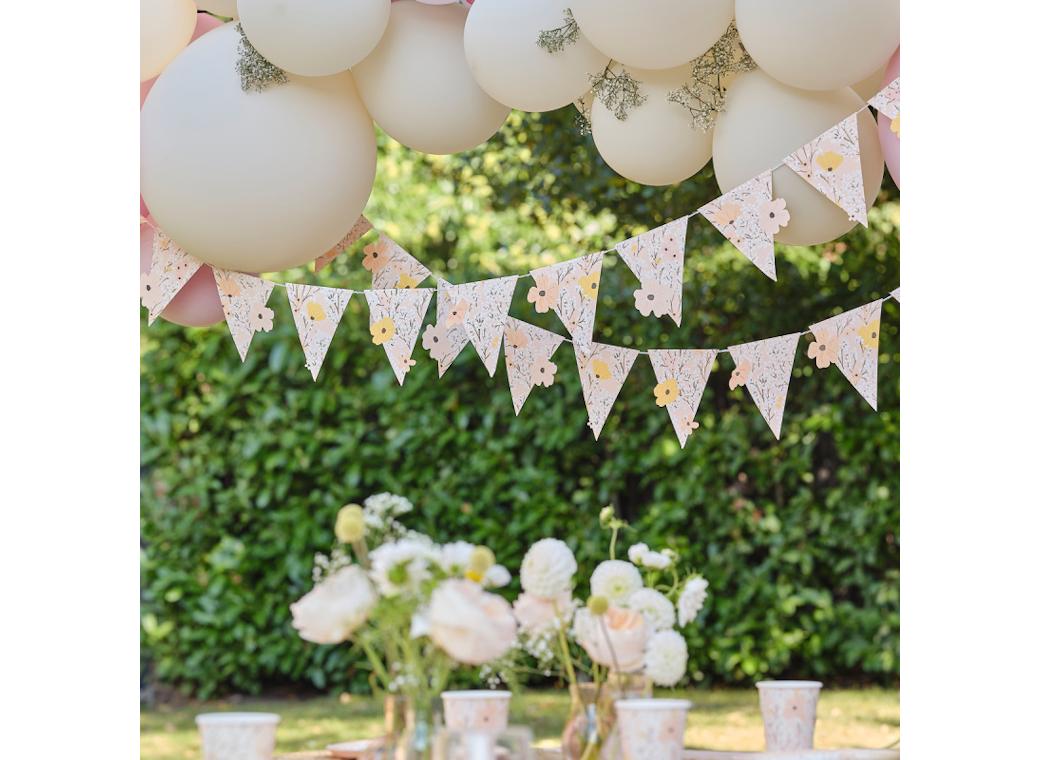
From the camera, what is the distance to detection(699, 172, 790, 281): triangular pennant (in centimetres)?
171

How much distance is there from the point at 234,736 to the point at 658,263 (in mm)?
899

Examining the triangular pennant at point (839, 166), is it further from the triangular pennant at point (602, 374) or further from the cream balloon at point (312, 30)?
the cream balloon at point (312, 30)

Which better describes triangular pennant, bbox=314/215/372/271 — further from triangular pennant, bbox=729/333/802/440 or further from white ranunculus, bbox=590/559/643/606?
white ranunculus, bbox=590/559/643/606

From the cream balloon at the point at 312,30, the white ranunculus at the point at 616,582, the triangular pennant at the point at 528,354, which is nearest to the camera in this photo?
the white ranunculus at the point at 616,582

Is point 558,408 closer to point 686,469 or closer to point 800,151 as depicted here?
point 686,469

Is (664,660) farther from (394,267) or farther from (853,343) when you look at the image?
(394,267)

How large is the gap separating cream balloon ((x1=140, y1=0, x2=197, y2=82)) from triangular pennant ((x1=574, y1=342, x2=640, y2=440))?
2.58 ft

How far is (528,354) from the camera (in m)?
2.06

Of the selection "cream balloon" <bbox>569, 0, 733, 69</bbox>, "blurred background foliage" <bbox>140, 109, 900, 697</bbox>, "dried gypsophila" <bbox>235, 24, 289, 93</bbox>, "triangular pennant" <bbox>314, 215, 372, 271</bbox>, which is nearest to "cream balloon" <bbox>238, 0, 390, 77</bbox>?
"dried gypsophila" <bbox>235, 24, 289, 93</bbox>

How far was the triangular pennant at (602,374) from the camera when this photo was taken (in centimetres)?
202

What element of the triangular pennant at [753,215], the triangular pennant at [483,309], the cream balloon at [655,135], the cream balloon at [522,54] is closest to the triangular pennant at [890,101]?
the triangular pennant at [753,215]

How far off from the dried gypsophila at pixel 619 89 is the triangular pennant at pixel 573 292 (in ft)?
0.72

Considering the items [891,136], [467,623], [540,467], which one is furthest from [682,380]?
[540,467]

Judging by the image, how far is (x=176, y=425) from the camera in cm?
369
